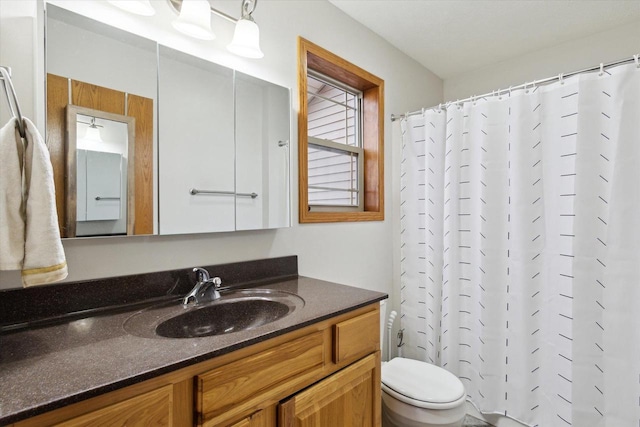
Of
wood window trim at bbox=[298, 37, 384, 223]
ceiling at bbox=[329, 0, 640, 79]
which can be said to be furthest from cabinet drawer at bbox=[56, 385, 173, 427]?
ceiling at bbox=[329, 0, 640, 79]

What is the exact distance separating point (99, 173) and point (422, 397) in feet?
5.16

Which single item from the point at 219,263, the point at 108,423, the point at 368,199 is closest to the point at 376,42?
the point at 368,199

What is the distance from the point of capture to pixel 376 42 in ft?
7.10

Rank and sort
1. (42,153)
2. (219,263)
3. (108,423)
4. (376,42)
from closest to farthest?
(108,423)
(42,153)
(219,263)
(376,42)

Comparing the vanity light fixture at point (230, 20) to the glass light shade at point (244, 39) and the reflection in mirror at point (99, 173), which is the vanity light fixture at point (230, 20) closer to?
the glass light shade at point (244, 39)

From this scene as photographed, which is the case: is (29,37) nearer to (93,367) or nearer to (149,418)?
(93,367)

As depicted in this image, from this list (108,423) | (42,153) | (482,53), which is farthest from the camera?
(482,53)

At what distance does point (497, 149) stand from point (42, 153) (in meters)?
1.96

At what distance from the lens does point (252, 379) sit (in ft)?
2.88

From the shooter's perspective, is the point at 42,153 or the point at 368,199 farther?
the point at 368,199

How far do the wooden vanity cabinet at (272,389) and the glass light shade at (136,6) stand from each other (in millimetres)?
1141

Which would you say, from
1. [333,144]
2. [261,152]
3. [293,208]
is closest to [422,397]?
[293,208]

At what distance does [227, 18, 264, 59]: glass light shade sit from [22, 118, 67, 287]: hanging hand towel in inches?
32.6

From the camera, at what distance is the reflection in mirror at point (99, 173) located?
100 centimetres
